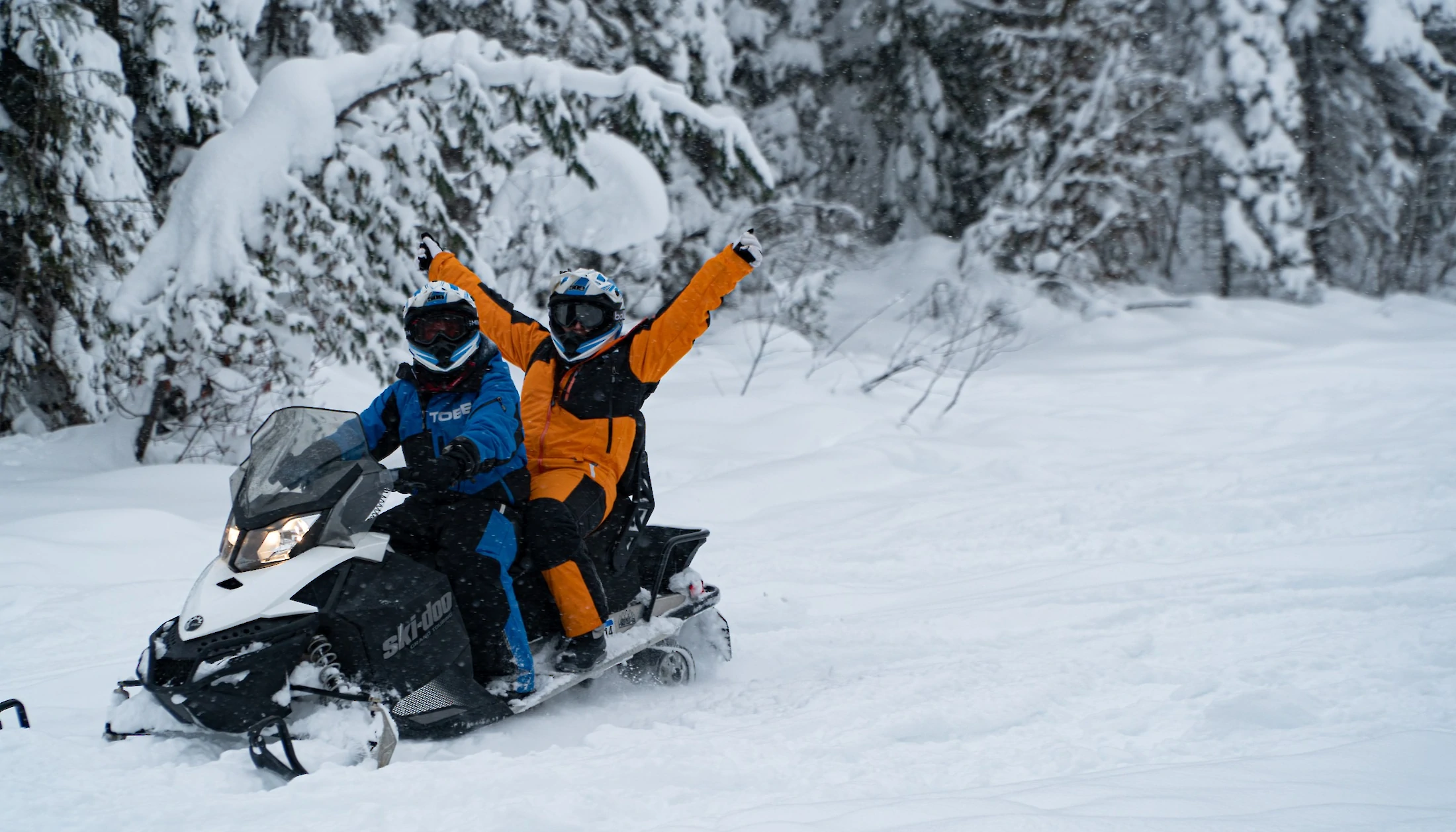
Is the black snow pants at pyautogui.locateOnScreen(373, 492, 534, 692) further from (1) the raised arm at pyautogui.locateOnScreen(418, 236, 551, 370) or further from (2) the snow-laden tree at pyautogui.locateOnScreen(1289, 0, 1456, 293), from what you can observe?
(2) the snow-laden tree at pyautogui.locateOnScreen(1289, 0, 1456, 293)

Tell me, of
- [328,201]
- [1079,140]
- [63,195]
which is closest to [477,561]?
[328,201]

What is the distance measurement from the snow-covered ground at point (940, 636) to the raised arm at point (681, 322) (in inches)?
53.3

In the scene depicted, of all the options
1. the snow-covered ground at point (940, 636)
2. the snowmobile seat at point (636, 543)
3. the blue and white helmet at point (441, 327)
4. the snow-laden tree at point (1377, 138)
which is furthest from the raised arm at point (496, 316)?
the snow-laden tree at point (1377, 138)

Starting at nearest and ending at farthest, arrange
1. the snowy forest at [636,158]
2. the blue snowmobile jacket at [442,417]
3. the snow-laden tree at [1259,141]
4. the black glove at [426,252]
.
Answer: the blue snowmobile jacket at [442,417] < the black glove at [426,252] < the snowy forest at [636,158] < the snow-laden tree at [1259,141]

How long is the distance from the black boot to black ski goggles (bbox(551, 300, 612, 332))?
121 centimetres

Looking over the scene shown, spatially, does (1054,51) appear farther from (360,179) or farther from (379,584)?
(379,584)

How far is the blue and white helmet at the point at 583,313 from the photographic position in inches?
161

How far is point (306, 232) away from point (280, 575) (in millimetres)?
5431

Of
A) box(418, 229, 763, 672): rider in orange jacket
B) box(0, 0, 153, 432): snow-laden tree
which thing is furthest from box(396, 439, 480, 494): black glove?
box(0, 0, 153, 432): snow-laden tree

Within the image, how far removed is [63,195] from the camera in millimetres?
7324

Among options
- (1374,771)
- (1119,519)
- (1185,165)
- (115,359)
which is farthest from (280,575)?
(1185,165)

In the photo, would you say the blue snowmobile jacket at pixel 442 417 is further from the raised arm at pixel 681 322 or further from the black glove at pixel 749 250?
the black glove at pixel 749 250

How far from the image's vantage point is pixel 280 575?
2951 mm

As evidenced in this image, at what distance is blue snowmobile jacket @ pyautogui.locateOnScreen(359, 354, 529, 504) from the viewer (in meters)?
3.67
